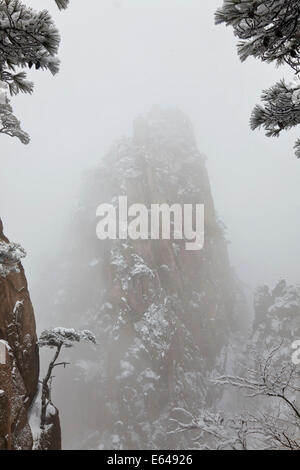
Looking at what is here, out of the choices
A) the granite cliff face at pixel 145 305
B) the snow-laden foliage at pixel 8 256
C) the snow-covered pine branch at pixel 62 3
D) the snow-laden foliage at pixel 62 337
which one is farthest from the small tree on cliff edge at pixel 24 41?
the granite cliff face at pixel 145 305

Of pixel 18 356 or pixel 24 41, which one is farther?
pixel 18 356

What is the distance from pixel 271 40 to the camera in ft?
10.8

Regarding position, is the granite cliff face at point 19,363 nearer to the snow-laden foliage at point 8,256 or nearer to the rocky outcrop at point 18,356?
the rocky outcrop at point 18,356

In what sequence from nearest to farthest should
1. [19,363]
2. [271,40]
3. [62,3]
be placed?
1. [62,3]
2. [271,40]
3. [19,363]

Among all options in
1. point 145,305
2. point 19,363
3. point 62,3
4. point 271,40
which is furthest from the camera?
point 145,305

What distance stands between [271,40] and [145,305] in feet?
107

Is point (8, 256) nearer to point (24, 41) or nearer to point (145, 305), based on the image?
point (24, 41)

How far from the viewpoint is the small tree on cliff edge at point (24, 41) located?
2.75m

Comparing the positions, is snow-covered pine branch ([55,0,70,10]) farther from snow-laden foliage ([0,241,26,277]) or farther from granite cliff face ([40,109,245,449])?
granite cliff face ([40,109,245,449])

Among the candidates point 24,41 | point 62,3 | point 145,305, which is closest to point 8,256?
point 24,41

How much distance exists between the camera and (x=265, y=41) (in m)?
3.10

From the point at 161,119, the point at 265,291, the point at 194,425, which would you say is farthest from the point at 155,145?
the point at 194,425

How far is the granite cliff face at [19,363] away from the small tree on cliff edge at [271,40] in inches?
359

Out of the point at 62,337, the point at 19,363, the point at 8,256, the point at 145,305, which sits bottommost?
the point at 19,363
